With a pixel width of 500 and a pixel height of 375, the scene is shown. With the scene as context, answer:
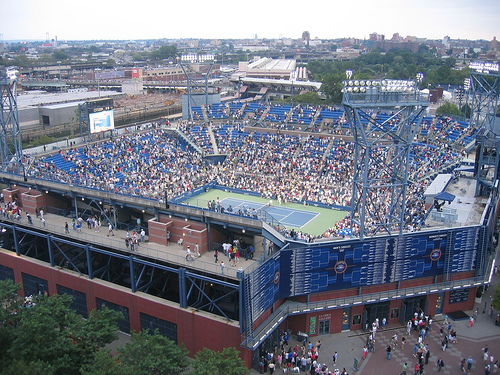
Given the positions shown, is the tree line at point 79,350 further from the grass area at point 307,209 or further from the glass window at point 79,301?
the grass area at point 307,209

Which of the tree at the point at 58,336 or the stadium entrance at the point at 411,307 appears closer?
the tree at the point at 58,336

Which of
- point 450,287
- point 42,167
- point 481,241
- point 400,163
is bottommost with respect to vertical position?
point 450,287

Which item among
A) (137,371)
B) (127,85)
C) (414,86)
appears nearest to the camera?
(137,371)

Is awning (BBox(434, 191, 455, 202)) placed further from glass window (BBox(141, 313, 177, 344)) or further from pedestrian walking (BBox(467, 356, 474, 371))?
glass window (BBox(141, 313, 177, 344))

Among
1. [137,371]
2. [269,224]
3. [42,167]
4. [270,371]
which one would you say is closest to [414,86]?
[269,224]

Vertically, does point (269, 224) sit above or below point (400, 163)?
below

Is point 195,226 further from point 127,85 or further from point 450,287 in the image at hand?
point 127,85

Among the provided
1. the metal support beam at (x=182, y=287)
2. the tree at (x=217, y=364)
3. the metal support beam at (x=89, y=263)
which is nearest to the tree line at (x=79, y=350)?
the tree at (x=217, y=364)
